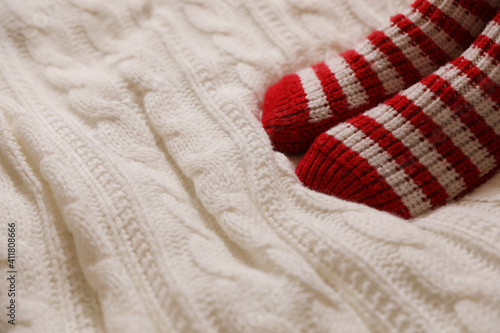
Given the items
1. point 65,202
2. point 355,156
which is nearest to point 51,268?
point 65,202

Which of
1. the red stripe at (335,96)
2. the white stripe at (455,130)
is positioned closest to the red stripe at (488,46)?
the white stripe at (455,130)

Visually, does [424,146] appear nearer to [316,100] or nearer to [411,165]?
[411,165]

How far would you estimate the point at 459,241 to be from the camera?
22.6 inches

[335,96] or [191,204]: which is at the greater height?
[335,96]

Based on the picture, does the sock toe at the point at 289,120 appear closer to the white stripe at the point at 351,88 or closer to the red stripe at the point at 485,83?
the white stripe at the point at 351,88

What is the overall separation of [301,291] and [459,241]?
23 centimetres

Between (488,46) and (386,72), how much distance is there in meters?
0.15

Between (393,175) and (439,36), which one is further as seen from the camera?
(439,36)

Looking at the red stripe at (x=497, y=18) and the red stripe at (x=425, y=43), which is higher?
the red stripe at (x=497, y=18)

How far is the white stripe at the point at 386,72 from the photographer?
2.40 feet

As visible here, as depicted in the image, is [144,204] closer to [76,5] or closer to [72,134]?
[72,134]

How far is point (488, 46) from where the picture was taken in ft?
2.19

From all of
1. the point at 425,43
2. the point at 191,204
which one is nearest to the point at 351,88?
the point at 425,43

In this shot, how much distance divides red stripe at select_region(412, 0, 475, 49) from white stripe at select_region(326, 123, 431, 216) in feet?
0.84
